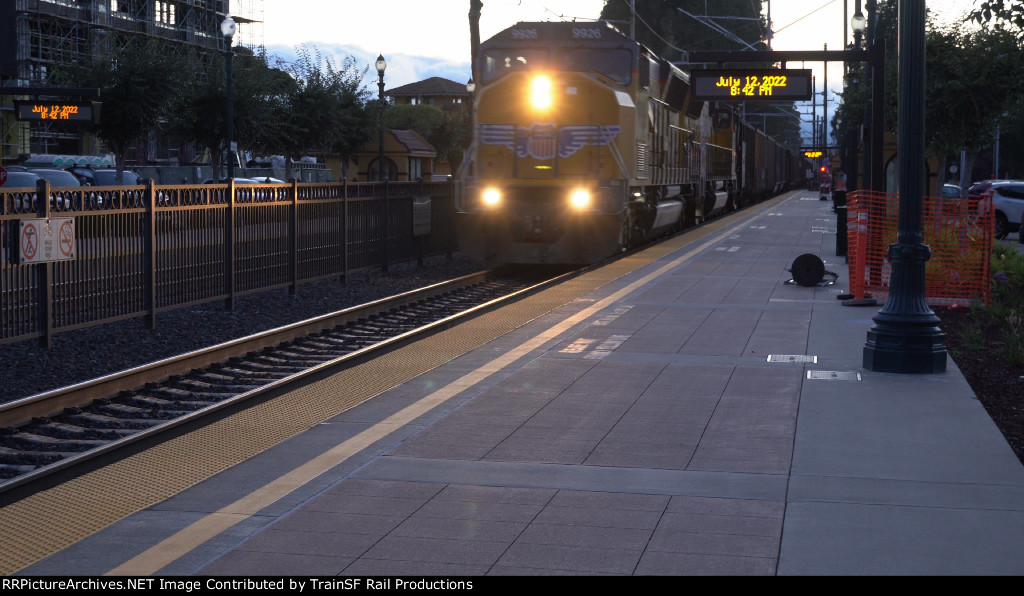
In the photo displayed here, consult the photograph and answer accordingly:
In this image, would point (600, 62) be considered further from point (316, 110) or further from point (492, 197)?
point (316, 110)

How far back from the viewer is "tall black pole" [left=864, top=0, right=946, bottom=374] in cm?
993

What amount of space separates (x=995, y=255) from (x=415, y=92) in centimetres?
10437

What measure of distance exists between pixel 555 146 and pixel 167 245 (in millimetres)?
8761

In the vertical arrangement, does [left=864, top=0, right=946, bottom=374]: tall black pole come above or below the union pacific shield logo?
below

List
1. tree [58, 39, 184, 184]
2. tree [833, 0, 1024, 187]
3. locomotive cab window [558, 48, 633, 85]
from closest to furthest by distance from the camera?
locomotive cab window [558, 48, 633, 85] → tree [833, 0, 1024, 187] → tree [58, 39, 184, 184]

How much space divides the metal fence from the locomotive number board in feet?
20.3

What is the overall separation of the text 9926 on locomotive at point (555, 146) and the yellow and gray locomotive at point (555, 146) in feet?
0.06

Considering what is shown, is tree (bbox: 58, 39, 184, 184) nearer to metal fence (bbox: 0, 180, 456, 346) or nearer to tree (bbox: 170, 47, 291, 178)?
tree (bbox: 170, 47, 291, 178)

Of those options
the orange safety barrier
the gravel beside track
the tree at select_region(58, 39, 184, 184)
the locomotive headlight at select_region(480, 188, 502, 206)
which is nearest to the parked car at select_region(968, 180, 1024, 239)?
the orange safety barrier

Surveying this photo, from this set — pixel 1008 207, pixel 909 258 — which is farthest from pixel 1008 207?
pixel 909 258

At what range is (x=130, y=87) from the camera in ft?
129

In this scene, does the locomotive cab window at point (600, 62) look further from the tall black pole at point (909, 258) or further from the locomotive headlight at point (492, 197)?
the tall black pole at point (909, 258)

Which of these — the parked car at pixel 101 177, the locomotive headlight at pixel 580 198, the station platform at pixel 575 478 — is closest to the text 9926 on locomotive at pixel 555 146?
the locomotive headlight at pixel 580 198
